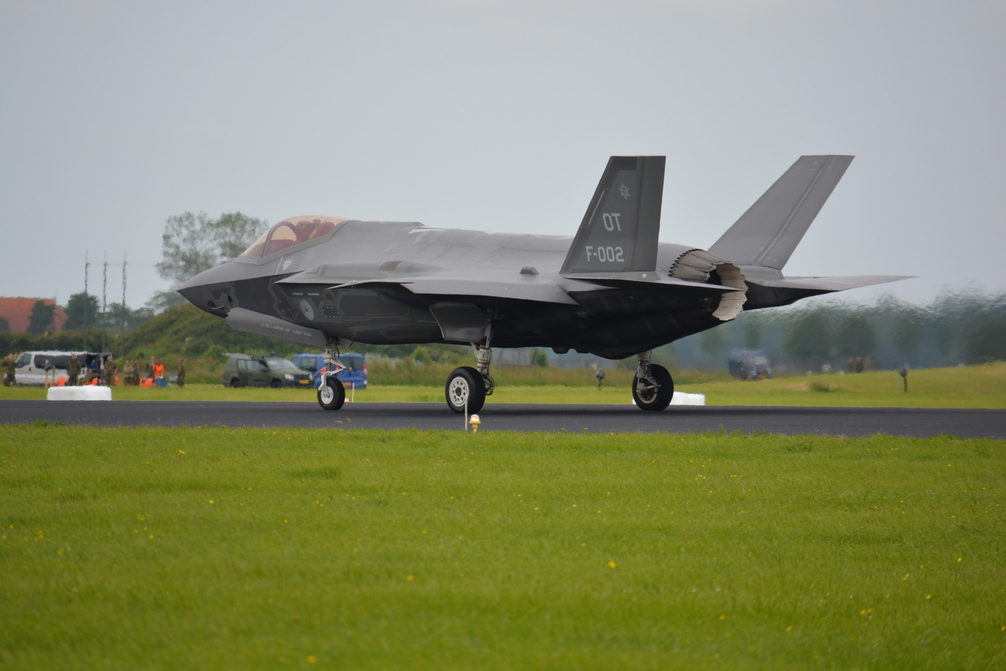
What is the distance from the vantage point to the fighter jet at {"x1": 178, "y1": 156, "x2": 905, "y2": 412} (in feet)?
63.0

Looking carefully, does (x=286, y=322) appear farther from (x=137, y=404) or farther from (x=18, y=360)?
(x=18, y=360)

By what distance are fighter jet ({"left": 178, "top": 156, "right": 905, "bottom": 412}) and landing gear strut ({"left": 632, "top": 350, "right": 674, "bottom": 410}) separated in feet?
0.09

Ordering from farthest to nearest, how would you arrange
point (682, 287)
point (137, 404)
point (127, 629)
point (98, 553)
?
point (137, 404) < point (682, 287) < point (98, 553) < point (127, 629)

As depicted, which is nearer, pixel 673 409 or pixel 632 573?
pixel 632 573

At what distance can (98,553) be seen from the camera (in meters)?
6.71

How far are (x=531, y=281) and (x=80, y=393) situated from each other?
59.2ft

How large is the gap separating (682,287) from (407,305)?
6.01 m

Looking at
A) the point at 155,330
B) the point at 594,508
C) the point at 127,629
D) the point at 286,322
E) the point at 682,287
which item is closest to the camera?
the point at 127,629

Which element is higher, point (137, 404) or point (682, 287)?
point (682, 287)

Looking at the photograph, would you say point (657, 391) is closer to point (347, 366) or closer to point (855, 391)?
point (855, 391)

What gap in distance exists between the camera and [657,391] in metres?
23.2

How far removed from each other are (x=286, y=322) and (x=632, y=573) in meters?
18.7

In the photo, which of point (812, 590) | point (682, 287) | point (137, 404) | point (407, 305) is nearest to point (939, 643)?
point (812, 590)

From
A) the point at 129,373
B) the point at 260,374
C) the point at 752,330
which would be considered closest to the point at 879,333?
the point at 752,330
